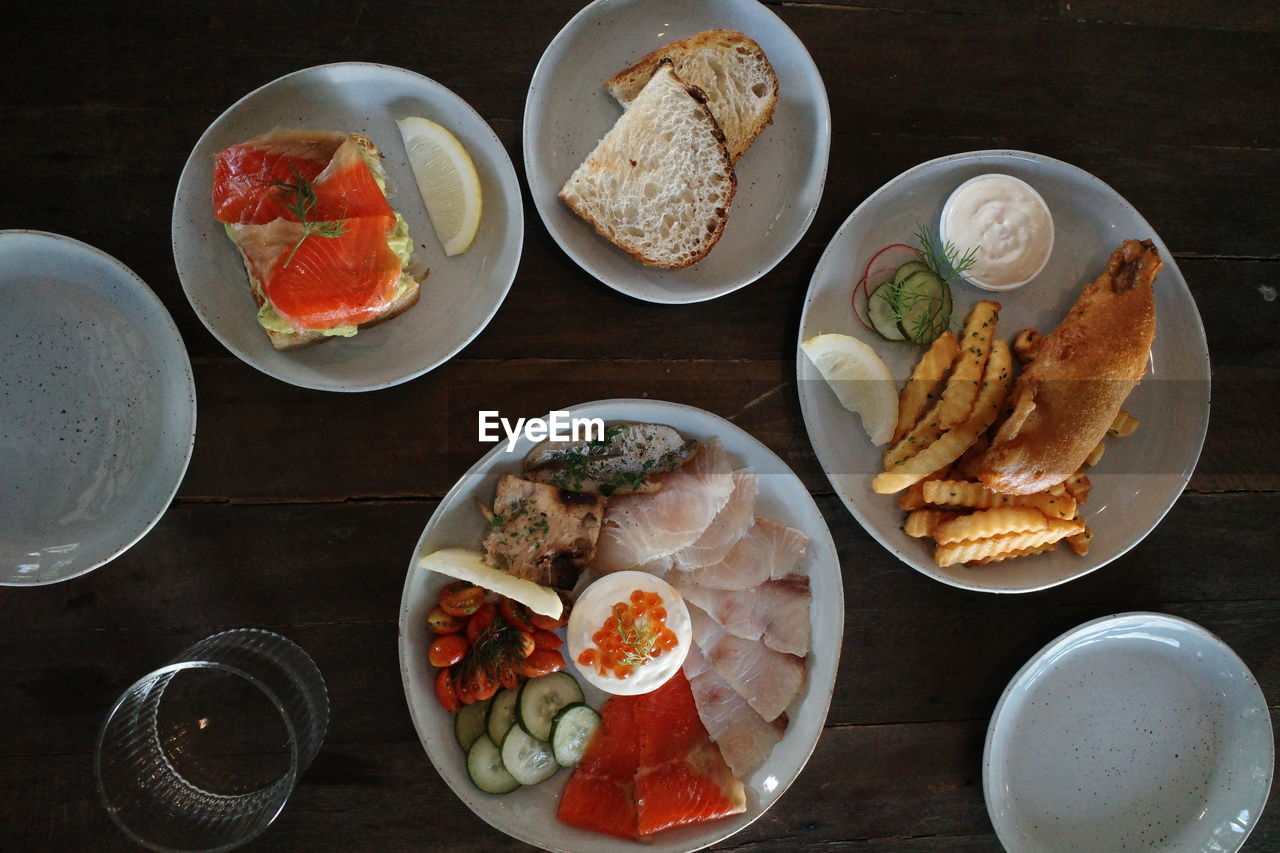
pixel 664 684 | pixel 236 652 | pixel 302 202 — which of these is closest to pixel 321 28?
pixel 302 202

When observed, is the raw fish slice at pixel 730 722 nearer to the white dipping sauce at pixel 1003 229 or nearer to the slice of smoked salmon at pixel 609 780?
the slice of smoked salmon at pixel 609 780

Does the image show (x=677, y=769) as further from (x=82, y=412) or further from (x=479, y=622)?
(x=82, y=412)

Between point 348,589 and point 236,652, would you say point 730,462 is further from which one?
point 236,652

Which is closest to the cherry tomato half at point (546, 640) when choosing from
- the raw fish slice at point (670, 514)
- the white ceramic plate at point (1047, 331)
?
the raw fish slice at point (670, 514)

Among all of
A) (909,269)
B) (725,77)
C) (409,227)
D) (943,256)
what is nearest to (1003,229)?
(943,256)

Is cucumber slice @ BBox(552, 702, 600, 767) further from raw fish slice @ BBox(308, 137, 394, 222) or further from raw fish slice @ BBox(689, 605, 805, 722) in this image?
raw fish slice @ BBox(308, 137, 394, 222)

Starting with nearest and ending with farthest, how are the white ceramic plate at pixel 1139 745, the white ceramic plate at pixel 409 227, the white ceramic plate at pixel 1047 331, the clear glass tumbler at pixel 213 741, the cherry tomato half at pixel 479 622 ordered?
the clear glass tumbler at pixel 213 741 < the white ceramic plate at pixel 409 227 < the cherry tomato half at pixel 479 622 < the white ceramic plate at pixel 1047 331 < the white ceramic plate at pixel 1139 745
